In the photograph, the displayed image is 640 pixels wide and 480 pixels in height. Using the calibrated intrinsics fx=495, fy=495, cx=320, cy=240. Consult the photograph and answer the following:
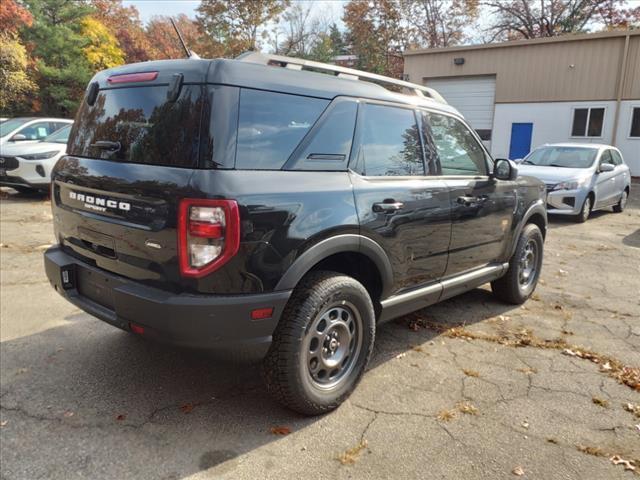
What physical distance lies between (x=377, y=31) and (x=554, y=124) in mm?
19155

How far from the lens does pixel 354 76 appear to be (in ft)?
11.2

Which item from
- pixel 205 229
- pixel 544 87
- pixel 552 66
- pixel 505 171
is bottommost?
pixel 205 229

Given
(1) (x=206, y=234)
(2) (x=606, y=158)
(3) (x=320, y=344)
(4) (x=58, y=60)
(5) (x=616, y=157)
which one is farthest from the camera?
(4) (x=58, y=60)

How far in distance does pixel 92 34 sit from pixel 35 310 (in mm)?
31393

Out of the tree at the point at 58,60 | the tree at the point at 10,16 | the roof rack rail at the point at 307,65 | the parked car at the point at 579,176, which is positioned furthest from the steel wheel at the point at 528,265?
the tree at the point at 58,60

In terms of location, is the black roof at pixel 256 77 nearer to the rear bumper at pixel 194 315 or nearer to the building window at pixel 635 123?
the rear bumper at pixel 194 315

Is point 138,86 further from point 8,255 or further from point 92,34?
point 92,34

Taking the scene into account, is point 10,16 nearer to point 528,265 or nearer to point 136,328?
point 528,265

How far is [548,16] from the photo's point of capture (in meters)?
31.6

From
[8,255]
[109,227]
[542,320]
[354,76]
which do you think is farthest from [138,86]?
Answer: [8,255]

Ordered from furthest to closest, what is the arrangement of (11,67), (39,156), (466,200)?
(11,67), (39,156), (466,200)

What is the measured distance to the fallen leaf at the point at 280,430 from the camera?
9.39ft

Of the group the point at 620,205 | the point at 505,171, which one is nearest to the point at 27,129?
the point at 505,171

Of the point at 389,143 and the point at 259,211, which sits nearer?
the point at 259,211
